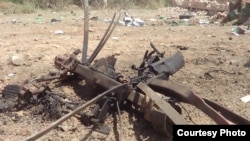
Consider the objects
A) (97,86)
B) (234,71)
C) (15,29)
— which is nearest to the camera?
(97,86)

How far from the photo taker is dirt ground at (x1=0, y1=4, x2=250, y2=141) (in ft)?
9.38

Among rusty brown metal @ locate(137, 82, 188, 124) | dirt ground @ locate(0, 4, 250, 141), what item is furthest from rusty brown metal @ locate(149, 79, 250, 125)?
dirt ground @ locate(0, 4, 250, 141)

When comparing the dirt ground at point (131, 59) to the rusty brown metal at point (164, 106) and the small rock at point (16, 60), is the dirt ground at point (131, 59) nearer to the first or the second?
the small rock at point (16, 60)

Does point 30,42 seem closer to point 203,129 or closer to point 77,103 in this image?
point 77,103

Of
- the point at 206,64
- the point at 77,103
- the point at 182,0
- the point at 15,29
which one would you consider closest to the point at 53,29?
the point at 15,29

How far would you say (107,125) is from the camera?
2.89 metres

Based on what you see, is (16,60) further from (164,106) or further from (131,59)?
(164,106)

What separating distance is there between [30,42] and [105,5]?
5445mm

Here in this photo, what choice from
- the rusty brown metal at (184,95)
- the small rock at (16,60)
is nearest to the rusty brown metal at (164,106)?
the rusty brown metal at (184,95)

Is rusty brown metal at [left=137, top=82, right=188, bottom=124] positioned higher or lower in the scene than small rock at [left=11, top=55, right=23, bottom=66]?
higher

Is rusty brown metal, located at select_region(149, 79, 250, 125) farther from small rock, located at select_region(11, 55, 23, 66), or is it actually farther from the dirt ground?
small rock, located at select_region(11, 55, 23, 66)

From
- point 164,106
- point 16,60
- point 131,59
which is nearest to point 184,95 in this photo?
point 164,106

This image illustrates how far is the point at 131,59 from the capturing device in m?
4.23

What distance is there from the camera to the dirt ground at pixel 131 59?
2.86m
